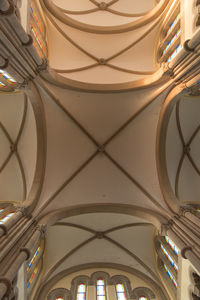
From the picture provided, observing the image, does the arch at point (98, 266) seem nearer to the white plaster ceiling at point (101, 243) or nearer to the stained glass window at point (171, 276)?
the white plaster ceiling at point (101, 243)

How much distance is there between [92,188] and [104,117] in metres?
3.49

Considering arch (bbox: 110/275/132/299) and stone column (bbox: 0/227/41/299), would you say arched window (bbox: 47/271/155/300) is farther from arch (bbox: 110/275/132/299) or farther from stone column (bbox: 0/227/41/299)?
stone column (bbox: 0/227/41/299)

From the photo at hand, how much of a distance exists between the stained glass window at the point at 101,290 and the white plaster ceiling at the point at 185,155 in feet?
17.3

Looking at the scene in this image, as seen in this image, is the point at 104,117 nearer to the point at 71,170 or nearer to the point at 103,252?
the point at 71,170

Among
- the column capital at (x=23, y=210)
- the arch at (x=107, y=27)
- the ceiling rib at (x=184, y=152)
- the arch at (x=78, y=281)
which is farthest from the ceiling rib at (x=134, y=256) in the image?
the arch at (x=107, y=27)

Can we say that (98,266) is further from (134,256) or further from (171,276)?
(171,276)

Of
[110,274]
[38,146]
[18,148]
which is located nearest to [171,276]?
[110,274]

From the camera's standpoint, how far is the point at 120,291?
32.7 feet

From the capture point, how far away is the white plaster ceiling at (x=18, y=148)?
1070 centimetres

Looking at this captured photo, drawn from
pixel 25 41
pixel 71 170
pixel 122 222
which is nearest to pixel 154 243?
pixel 122 222

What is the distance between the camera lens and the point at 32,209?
8.85 m

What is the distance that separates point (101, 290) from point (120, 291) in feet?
2.68

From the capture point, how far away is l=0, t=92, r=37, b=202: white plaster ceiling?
1070 centimetres

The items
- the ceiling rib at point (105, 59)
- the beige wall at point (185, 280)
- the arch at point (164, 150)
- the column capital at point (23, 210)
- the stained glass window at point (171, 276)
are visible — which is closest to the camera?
the beige wall at point (185, 280)
